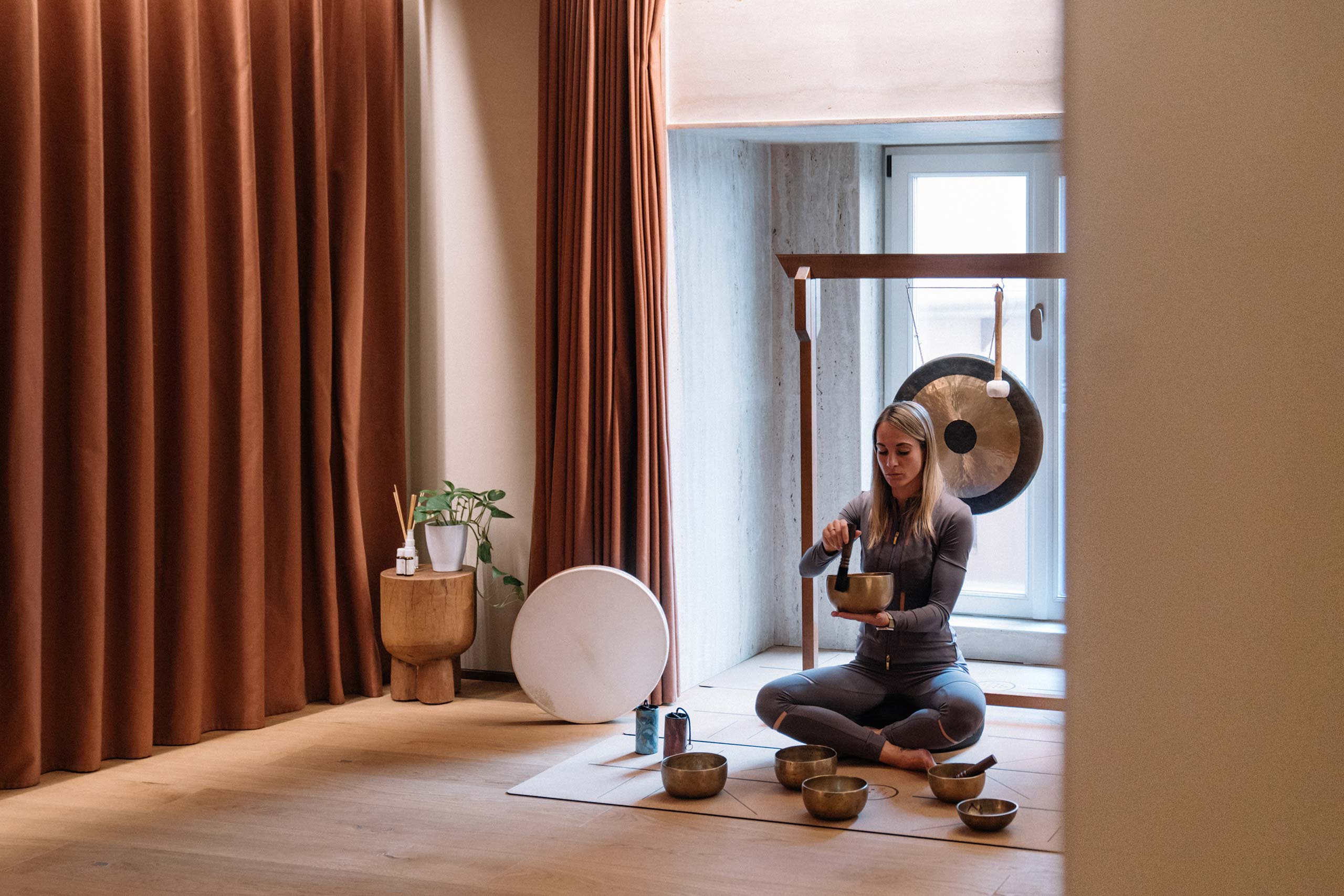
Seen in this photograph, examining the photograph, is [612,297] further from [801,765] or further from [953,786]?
[953,786]

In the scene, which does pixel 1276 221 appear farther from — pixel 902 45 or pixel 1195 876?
pixel 902 45

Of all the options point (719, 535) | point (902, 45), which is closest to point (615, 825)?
point (719, 535)

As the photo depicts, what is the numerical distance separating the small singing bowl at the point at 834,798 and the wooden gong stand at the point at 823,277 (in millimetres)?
633

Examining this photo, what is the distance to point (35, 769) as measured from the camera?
281cm

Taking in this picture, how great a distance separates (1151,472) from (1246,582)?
0.11 ft

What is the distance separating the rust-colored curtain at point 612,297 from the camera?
11.6 feet

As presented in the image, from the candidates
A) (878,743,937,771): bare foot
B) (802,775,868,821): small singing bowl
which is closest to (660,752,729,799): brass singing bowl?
(802,775,868,821): small singing bowl

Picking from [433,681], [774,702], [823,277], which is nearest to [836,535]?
[774,702]

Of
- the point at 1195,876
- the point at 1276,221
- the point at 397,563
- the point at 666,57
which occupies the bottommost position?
the point at 397,563

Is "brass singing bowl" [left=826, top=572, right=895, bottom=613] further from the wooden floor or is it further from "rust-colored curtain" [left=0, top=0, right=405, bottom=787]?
"rust-colored curtain" [left=0, top=0, right=405, bottom=787]

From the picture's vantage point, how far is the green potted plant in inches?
144

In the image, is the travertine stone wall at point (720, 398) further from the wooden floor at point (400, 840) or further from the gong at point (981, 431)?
the wooden floor at point (400, 840)

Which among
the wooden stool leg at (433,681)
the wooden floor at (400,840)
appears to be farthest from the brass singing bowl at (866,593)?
the wooden stool leg at (433,681)

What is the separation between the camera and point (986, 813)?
8.30 feet
